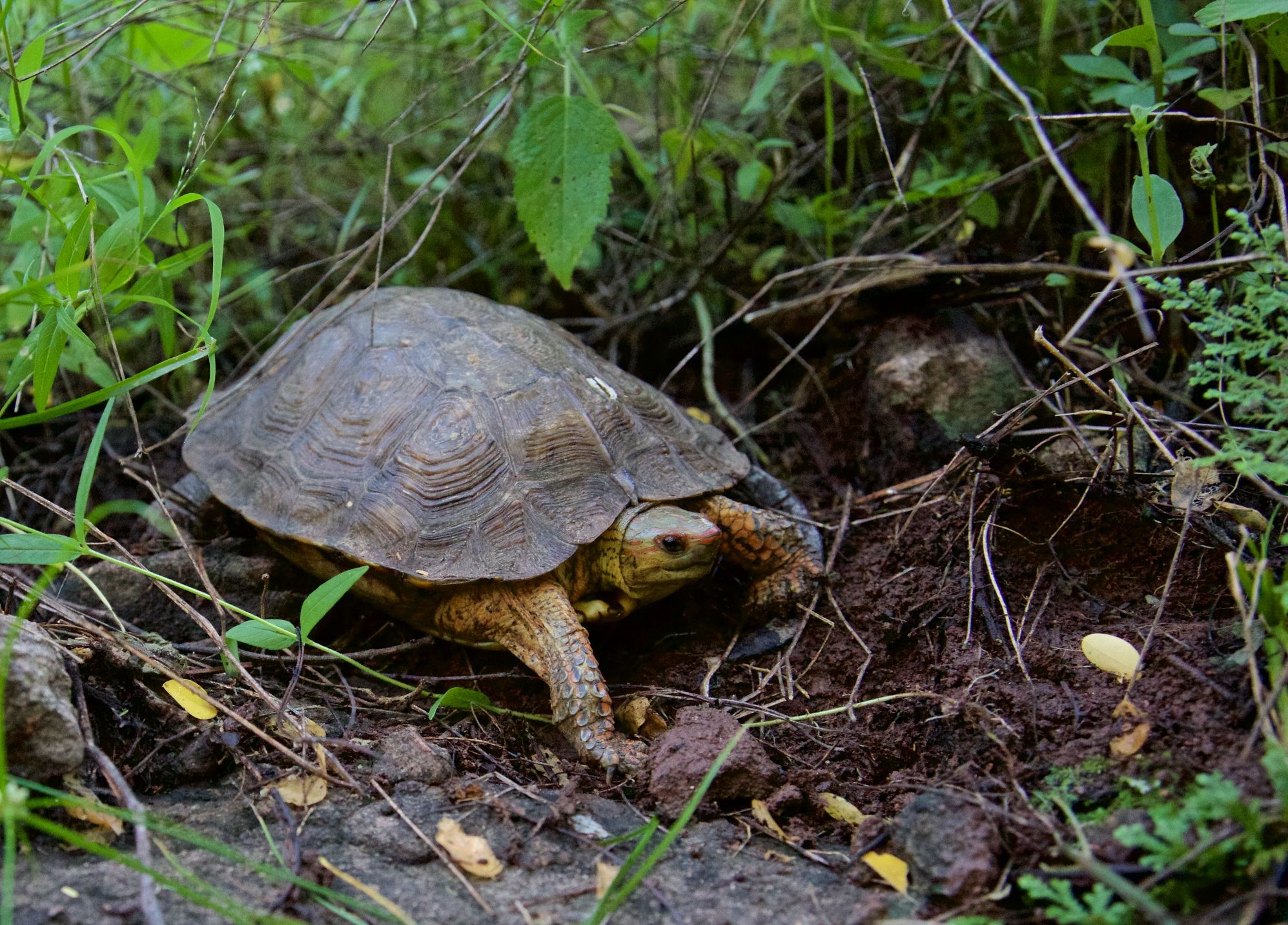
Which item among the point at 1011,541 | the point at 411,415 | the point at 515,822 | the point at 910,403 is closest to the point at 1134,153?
the point at 910,403

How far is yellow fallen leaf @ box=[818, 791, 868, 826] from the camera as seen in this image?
1.81m

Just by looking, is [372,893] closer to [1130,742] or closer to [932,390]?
[1130,742]

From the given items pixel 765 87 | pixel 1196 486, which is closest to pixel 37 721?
pixel 1196 486

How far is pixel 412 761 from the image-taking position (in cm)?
189

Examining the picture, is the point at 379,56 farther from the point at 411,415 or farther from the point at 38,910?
the point at 38,910

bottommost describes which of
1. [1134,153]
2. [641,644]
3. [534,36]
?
[641,644]

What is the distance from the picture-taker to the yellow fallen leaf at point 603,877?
61.3 inches

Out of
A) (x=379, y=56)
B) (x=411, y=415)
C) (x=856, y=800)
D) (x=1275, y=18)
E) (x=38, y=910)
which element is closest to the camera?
(x=38, y=910)

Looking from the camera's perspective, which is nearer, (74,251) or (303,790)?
(303,790)

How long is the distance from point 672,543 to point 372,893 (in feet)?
3.79

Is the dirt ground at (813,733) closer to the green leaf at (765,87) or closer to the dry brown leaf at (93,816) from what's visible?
the dry brown leaf at (93,816)

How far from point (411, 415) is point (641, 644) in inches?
38.0

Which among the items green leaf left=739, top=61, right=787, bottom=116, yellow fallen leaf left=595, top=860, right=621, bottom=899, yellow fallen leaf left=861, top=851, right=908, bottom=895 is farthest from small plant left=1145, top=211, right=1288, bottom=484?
green leaf left=739, top=61, right=787, bottom=116

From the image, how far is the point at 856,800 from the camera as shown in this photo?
1.88m
